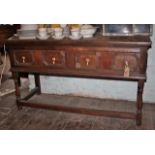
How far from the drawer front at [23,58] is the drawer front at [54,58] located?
0.15 m

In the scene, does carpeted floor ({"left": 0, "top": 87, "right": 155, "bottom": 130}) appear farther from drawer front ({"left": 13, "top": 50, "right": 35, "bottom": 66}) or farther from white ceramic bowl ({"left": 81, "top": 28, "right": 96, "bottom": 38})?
white ceramic bowl ({"left": 81, "top": 28, "right": 96, "bottom": 38})

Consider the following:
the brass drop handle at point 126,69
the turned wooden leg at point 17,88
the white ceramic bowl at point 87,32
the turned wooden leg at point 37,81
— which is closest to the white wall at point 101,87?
the turned wooden leg at point 37,81

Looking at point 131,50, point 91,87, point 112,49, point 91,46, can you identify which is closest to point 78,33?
point 91,46

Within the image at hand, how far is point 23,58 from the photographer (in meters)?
2.19

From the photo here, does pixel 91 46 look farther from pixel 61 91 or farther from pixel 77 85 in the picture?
pixel 61 91

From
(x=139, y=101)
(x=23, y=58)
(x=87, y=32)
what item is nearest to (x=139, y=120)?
(x=139, y=101)

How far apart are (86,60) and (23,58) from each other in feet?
2.25

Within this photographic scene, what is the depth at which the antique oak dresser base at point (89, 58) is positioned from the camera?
183cm

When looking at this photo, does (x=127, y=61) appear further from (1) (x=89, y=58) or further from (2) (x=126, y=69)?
(1) (x=89, y=58)

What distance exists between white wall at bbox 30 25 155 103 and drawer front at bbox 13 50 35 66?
Answer: 0.69 m

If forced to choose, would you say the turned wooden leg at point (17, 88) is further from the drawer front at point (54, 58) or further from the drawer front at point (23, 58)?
the drawer front at point (54, 58)

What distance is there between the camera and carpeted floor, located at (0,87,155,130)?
2148mm

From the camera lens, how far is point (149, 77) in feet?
8.00

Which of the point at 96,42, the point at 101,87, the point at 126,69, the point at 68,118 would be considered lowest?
the point at 68,118
